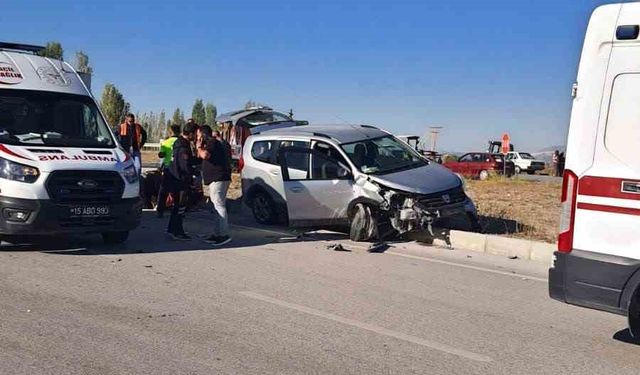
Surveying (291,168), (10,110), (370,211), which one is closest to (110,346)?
(10,110)

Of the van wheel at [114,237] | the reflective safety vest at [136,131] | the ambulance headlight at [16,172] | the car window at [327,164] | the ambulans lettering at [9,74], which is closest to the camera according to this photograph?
the ambulance headlight at [16,172]

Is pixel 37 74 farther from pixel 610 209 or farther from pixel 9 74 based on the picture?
pixel 610 209

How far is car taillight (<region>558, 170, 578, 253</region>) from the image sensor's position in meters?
5.35

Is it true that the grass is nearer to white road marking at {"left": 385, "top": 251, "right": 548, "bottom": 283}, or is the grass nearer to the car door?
white road marking at {"left": 385, "top": 251, "right": 548, "bottom": 283}

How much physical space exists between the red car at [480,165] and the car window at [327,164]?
26.2 m

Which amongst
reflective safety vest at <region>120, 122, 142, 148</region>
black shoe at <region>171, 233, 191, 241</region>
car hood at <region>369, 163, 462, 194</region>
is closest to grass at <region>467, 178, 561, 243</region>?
car hood at <region>369, 163, 462, 194</region>

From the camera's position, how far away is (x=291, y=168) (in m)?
12.1

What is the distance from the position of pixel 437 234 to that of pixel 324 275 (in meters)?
3.20

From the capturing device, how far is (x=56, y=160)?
29.0 ft

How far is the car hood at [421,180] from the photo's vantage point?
10.6m

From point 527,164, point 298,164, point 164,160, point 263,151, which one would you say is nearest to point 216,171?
point 298,164

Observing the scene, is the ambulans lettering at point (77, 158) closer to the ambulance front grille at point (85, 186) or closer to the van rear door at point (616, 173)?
the ambulance front grille at point (85, 186)

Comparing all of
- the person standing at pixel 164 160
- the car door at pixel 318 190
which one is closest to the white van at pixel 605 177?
the car door at pixel 318 190

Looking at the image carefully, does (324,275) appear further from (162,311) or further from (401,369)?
(401,369)
